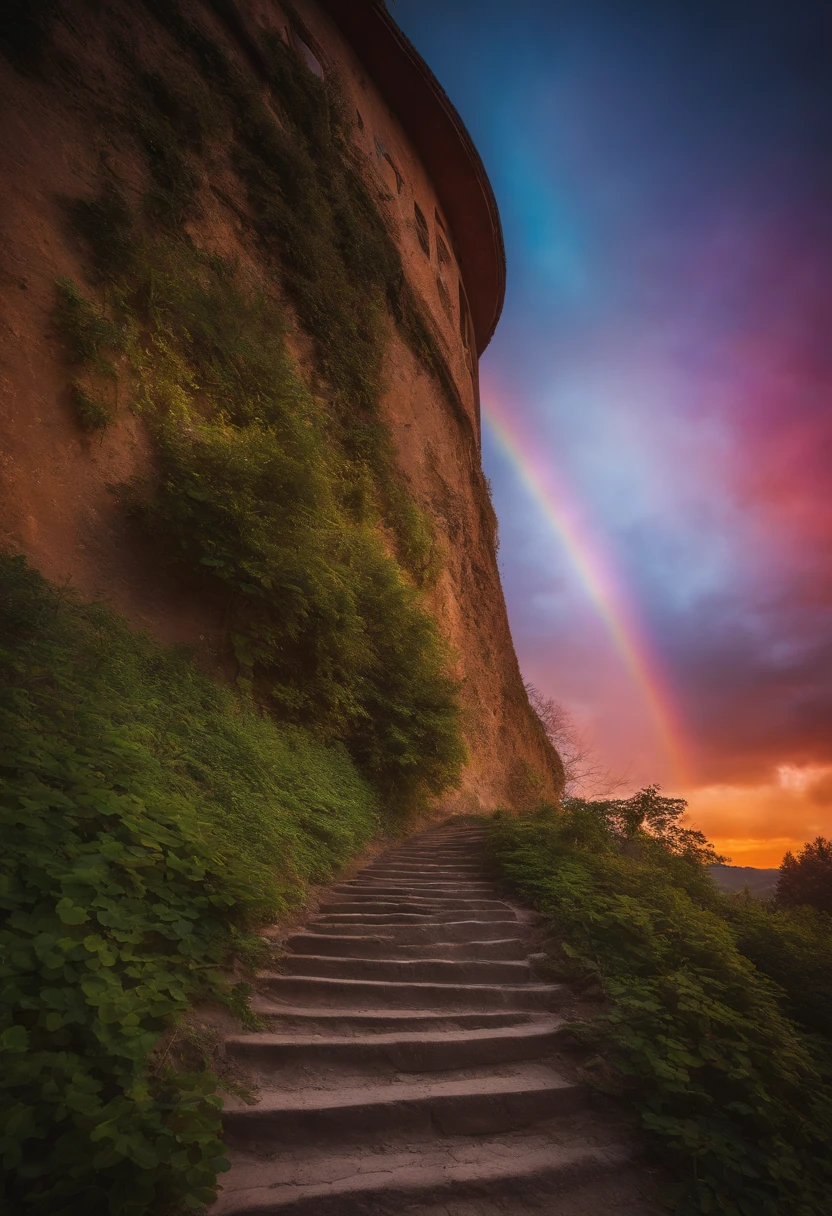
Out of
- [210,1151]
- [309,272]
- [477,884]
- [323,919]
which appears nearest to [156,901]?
[210,1151]

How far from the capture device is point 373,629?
9406 millimetres

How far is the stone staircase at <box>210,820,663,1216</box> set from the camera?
2297 mm

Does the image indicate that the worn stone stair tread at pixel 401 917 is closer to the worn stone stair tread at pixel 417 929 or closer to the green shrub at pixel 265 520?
the worn stone stair tread at pixel 417 929

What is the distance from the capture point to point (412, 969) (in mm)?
4004

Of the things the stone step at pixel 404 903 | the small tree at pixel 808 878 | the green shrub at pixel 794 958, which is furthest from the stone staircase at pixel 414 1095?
the small tree at pixel 808 878

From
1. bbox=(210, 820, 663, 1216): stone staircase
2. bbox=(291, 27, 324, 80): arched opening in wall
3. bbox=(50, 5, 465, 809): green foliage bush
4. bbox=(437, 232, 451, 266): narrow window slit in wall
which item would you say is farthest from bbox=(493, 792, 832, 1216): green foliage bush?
bbox=(437, 232, 451, 266): narrow window slit in wall

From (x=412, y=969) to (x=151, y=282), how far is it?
9108mm

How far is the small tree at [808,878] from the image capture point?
1820cm

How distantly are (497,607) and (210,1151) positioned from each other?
699 inches

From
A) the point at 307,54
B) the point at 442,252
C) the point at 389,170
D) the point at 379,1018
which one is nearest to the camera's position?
the point at 379,1018

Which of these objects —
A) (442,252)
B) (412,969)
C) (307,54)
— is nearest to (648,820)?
(412,969)

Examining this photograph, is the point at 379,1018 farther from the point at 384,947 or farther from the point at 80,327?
the point at 80,327

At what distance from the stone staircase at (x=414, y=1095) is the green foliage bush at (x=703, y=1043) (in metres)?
0.28

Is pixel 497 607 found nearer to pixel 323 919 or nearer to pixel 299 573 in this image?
pixel 299 573
